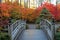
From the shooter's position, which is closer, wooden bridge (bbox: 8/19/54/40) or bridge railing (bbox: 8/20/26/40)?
bridge railing (bbox: 8/20/26/40)

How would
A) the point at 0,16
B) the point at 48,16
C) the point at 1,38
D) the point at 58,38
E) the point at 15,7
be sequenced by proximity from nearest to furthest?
1. the point at 1,38
2. the point at 58,38
3. the point at 0,16
4. the point at 15,7
5. the point at 48,16

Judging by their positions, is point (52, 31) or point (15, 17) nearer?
point (52, 31)

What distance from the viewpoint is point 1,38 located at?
1443 cm

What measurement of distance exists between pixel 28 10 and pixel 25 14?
1.35 m

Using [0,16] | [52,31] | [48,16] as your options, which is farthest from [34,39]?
[48,16]

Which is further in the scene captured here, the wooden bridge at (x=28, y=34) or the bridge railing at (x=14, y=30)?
the wooden bridge at (x=28, y=34)

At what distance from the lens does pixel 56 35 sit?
17.1 metres

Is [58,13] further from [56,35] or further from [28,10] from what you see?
[56,35]

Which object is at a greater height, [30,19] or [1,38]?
[1,38]

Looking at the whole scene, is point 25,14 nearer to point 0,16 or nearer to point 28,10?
point 28,10

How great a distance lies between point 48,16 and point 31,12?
129 inches

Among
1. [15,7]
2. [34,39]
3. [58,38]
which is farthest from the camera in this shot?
[15,7]

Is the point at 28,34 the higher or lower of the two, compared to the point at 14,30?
lower

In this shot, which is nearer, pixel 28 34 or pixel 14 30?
pixel 14 30
